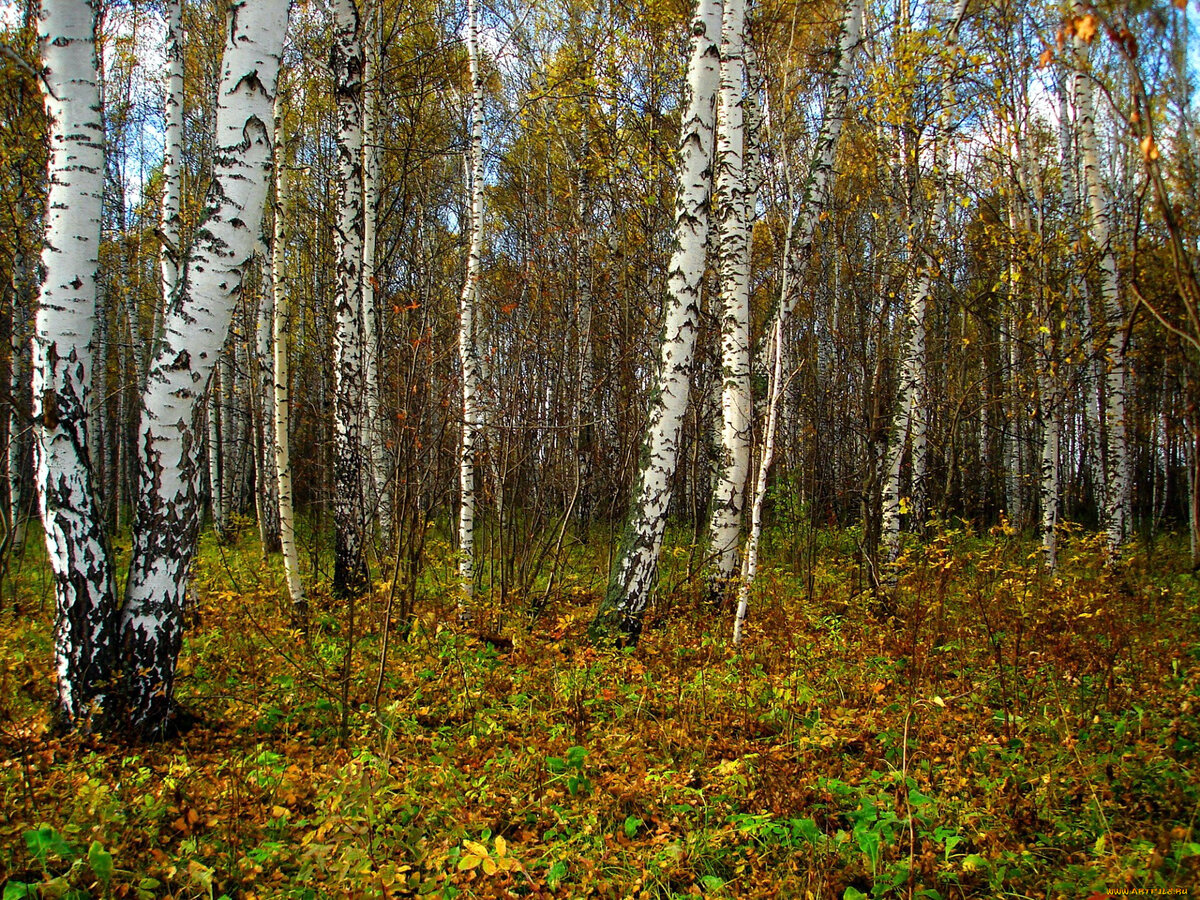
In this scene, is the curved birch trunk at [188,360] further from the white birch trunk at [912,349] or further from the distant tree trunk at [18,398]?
the white birch trunk at [912,349]

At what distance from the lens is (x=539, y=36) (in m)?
12.4

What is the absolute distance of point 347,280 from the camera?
7.08 m

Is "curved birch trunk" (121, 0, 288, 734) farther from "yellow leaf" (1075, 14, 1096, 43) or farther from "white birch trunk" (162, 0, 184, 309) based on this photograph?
"yellow leaf" (1075, 14, 1096, 43)

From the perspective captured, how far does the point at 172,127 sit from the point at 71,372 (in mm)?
5028

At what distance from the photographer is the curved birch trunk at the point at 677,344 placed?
5207 mm

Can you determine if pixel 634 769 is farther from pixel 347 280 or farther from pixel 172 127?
pixel 172 127

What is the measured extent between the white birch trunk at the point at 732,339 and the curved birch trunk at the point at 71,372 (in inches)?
183

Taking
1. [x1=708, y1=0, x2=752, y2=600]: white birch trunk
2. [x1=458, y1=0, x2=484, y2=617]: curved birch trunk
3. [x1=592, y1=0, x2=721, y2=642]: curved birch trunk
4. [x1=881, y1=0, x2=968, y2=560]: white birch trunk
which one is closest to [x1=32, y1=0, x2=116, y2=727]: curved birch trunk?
[x1=458, y1=0, x2=484, y2=617]: curved birch trunk

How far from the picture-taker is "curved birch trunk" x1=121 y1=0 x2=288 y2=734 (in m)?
3.32

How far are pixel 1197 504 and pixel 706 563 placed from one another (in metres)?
4.82

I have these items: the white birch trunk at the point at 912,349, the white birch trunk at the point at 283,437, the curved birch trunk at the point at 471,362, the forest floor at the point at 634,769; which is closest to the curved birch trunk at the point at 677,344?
the forest floor at the point at 634,769

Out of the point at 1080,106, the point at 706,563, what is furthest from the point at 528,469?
the point at 1080,106

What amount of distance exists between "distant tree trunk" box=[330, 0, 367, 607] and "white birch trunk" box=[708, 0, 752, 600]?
387cm

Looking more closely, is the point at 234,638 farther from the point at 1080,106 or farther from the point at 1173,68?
the point at 1080,106
